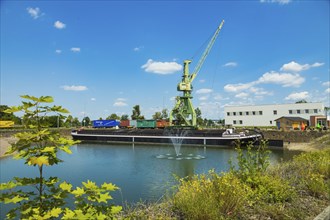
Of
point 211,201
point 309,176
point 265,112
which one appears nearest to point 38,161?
point 211,201

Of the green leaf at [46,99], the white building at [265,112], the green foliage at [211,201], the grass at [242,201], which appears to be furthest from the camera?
the white building at [265,112]

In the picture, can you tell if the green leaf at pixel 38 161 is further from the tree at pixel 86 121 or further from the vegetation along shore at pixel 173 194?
the tree at pixel 86 121

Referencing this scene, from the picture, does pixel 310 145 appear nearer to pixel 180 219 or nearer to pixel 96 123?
pixel 180 219

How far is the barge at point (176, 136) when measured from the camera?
142 feet

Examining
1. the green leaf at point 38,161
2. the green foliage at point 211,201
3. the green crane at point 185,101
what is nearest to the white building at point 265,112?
the green crane at point 185,101

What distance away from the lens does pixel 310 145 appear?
127 ft

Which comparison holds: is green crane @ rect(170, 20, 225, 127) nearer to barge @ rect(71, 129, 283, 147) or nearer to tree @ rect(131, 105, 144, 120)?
barge @ rect(71, 129, 283, 147)

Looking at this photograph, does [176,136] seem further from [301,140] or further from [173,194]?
[173,194]

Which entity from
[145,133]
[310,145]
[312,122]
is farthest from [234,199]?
[312,122]

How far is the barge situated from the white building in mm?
17781

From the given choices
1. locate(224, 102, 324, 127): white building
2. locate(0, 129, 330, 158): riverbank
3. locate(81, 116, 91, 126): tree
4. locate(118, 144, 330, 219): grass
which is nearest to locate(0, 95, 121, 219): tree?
locate(118, 144, 330, 219): grass

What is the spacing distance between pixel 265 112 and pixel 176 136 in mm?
26243

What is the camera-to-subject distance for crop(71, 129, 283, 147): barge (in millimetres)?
43406

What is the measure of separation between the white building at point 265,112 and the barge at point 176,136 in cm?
1778
